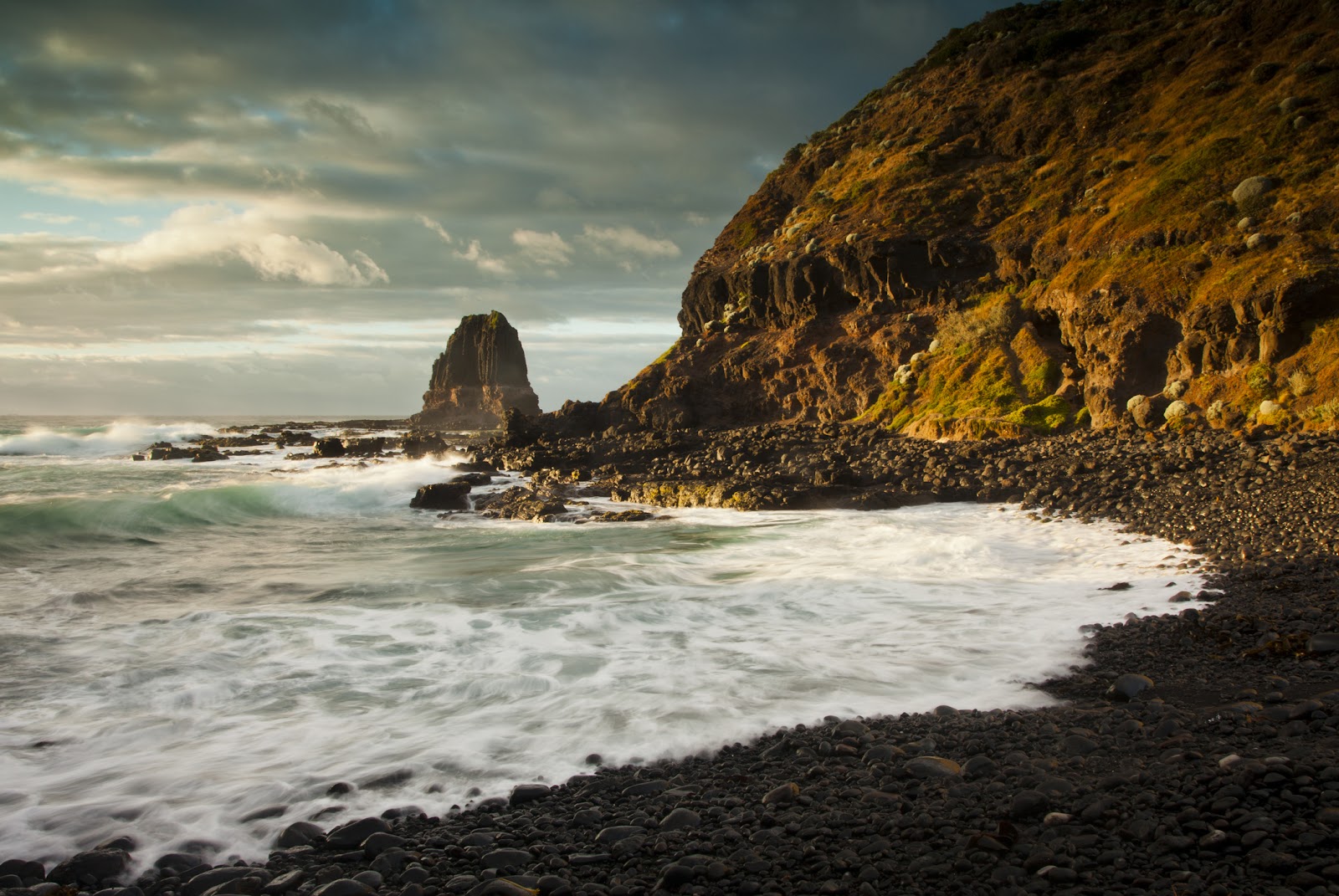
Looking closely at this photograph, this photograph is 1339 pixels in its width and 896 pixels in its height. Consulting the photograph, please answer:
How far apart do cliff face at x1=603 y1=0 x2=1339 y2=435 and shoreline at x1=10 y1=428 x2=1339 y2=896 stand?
1757cm

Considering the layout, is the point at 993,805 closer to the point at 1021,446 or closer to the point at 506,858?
the point at 506,858

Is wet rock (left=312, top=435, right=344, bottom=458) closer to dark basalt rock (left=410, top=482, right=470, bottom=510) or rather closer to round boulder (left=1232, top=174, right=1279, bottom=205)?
dark basalt rock (left=410, top=482, right=470, bottom=510)

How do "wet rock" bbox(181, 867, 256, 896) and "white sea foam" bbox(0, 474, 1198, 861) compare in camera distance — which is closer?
"wet rock" bbox(181, 867, 256, 896)

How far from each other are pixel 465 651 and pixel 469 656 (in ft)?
0.92

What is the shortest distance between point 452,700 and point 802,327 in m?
41.0

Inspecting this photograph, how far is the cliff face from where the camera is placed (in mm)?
25188

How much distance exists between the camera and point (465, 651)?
1049cm

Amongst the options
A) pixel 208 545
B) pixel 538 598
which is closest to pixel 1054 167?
pixel 538 598

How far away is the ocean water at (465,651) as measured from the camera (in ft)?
21.6

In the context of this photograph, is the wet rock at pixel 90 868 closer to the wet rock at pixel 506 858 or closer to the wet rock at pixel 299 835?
the wet rock at pixel 299 835

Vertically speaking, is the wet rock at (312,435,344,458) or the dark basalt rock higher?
the wet rock at (312,435,344,458)

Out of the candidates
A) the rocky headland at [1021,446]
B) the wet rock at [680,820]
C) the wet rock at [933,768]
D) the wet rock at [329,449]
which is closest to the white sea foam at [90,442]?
the wet rock at [329,449]

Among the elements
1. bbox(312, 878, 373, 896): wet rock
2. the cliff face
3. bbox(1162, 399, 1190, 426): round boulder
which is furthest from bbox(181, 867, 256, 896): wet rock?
bbox(1162, 399, 1190, 426): round boulder

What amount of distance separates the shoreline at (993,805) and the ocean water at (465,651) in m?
0.56
